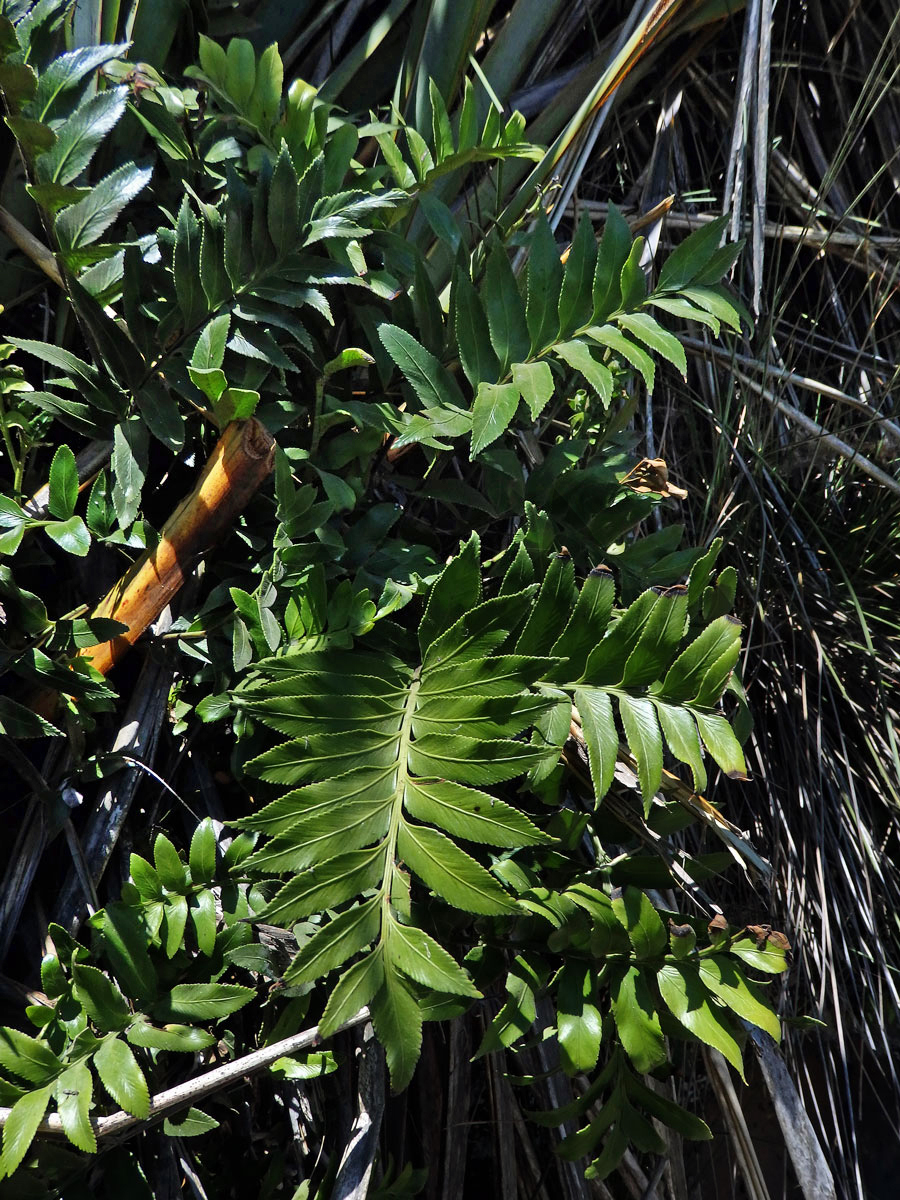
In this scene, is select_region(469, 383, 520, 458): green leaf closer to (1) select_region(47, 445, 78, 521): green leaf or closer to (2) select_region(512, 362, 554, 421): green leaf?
(2) select_region(512, 362, 554, 421): green leaf

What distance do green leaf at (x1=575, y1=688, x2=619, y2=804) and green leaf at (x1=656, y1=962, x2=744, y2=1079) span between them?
0.56 feet

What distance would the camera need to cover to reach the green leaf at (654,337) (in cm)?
87

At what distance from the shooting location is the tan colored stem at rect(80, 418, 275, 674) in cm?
88

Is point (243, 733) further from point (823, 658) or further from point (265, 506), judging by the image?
point (823, 658)

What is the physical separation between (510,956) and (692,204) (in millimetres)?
1103

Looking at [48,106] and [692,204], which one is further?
[692,204]

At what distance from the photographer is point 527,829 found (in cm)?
74

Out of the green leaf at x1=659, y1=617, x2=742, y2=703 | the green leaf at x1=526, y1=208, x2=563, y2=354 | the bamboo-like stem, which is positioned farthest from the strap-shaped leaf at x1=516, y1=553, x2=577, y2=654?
the bamboo-like stem

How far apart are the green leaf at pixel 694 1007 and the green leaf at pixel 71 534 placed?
0.62m

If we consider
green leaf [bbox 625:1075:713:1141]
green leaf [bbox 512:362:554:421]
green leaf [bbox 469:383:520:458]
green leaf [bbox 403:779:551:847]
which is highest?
green leaf [bbox 512:362:554:421]

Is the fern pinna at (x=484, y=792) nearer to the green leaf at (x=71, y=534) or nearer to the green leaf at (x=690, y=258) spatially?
the green leaf at (x=71, y=534)

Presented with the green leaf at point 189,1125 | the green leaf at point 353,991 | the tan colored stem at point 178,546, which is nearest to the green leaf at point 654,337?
the tan colored stem at point 178,546

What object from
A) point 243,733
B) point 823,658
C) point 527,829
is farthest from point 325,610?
point 823,658

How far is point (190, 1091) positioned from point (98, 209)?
0.76 meters
